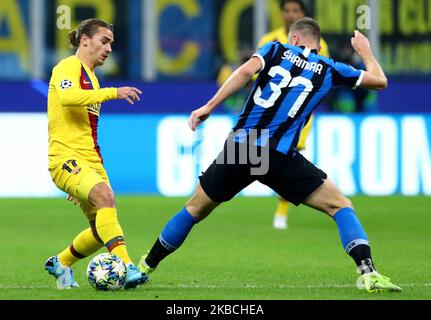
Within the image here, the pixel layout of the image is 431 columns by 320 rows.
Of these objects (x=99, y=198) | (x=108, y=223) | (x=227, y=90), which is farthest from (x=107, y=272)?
(x=227, y=90)

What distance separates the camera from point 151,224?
1487cm

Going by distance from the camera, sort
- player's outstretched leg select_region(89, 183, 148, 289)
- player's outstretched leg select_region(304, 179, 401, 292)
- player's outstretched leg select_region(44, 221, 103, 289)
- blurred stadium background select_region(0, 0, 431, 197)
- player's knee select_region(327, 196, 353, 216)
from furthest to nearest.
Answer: blurred stadium background select_region(0, 0, 431, 197)
player's outstretched leg select_region(44, 221, 103, 289)
player's knee select_region(327, 196, 353, 216)
player's outstretched leg select_region(89, 183, 148, 289)
player's outstretched leg select_region(304, 179, 401, 292)

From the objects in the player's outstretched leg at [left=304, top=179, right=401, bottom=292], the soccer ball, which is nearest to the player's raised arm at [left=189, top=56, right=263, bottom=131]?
the player's outstretched leg at [left=304, top=179, right=401, bottom=292]

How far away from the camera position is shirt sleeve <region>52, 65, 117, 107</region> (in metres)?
8.91

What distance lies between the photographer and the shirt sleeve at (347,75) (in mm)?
9148

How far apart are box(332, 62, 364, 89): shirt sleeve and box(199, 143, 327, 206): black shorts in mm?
640

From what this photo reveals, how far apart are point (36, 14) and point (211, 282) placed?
13.3 m

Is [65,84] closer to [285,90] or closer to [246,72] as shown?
[246,72]

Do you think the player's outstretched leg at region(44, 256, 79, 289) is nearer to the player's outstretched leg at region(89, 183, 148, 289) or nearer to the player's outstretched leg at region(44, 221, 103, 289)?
the player's outstretched leg at region(44, 221, 103, 289)

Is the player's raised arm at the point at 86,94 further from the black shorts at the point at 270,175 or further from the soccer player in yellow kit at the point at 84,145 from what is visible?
the black shorts at the point at 270,175

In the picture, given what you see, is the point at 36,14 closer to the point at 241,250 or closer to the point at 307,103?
the point at 241,250

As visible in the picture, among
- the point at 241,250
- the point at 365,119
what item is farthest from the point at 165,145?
the point at 241,250

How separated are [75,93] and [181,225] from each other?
1.27 metres

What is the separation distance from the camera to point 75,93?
8914mm
